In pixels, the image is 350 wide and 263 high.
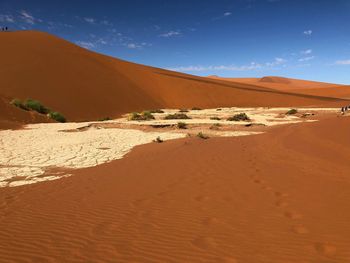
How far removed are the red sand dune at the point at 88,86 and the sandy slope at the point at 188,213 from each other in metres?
23.7

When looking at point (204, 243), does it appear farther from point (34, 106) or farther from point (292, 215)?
point (34, 106)

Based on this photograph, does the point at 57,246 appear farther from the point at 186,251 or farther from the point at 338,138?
the point at 338,138

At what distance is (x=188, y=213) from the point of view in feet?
17.1

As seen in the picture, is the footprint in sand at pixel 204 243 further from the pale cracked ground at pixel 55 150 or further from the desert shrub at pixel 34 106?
the desert shrub at pixel 34 106

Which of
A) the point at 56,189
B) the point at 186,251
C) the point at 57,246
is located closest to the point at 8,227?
the point at 57,246

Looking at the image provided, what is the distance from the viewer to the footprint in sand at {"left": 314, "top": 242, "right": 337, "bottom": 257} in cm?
373

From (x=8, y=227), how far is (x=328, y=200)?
5250mm

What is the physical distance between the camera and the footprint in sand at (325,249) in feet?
12.2

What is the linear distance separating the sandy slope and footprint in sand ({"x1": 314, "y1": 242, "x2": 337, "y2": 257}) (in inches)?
0.4

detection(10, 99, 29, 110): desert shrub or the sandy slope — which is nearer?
the sandy slope

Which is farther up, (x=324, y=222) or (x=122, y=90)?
(x=122, y=90)

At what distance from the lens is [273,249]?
12.7 feet

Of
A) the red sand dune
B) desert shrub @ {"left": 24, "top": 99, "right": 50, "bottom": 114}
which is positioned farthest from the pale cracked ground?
the red sand dune

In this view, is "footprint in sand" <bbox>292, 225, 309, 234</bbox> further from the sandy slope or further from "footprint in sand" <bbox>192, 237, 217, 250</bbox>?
"footprint in sand" <bbox>192, 237, 217, 250</bbox>
